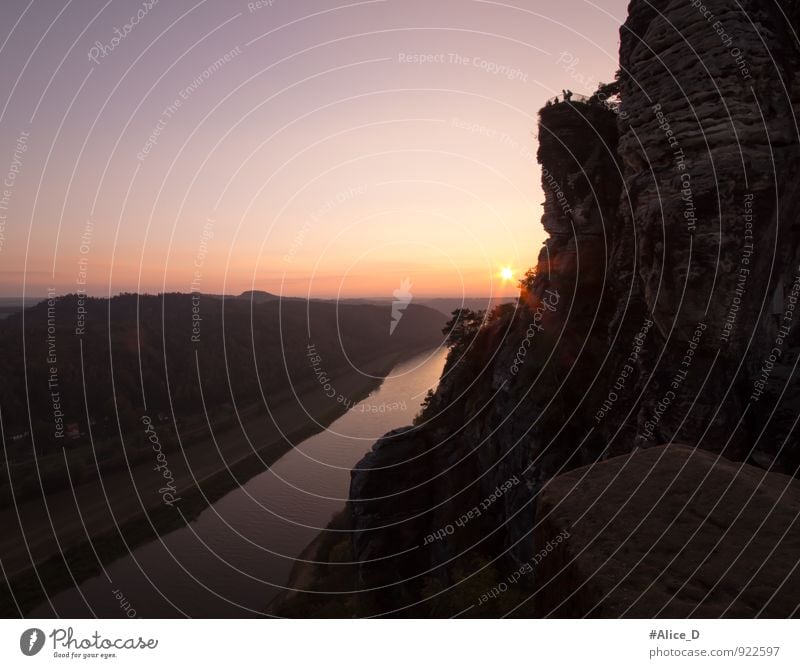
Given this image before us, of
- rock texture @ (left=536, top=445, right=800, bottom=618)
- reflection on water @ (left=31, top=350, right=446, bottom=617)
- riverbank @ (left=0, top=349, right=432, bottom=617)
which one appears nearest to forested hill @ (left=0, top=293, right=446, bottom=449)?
riverbank @ (left=0, top=349, right=432, bottom=617)

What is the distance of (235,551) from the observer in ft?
138

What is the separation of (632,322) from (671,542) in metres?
18.4

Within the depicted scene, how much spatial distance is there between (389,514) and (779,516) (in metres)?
26.8

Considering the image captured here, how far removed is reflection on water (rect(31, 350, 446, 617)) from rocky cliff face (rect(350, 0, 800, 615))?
12791 millimetres

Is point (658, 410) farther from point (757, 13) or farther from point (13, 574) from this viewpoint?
point (13, 574)

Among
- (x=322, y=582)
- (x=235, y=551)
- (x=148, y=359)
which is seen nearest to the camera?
(x=322, y=582)

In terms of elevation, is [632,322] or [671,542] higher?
[632,322]

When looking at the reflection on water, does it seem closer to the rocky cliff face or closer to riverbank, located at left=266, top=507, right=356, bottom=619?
riverbank, located at left=266, top=507, right=356, bottom=619

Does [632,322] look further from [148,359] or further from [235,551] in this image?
[148,359]

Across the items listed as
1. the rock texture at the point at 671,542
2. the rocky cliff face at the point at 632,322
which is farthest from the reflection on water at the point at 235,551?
the rock texture at the point at 671,542

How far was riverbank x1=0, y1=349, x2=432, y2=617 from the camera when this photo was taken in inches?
1544

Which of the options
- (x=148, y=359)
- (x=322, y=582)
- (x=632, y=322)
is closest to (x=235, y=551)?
(x=322, y=582)

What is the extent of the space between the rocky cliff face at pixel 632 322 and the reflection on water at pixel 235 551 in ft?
42.0

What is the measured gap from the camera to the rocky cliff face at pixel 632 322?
1468 centimetres
